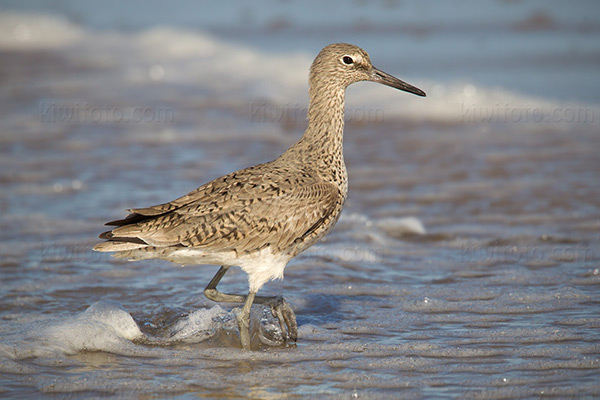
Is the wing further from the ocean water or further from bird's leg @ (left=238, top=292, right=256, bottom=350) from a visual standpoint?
the ocean water

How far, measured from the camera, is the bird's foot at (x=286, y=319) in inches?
233

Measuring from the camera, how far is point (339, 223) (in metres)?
8.51

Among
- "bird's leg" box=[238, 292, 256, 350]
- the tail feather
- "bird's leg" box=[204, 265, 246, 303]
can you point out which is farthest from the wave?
the tail feather

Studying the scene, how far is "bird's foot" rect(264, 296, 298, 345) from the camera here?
5.91 meters

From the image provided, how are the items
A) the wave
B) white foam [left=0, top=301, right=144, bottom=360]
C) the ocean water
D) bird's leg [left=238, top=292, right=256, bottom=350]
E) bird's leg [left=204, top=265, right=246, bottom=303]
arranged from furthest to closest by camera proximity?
the wave, bird's leg [left=204, top=265, right=246, bottom=303], bird's leg [left=238, top=292, right=256, bottom=350], white foam [left=0, top=301, right=144, bottom=360], the ocean water

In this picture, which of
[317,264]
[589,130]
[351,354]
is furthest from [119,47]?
[351,354]

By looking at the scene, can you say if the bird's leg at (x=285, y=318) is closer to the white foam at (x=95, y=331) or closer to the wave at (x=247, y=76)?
the white foam at (x=95, y=331)

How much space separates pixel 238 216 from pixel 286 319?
0.77m

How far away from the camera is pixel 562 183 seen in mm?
9375

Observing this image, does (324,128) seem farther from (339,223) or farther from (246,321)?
(339,223)

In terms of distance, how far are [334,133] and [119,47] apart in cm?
1223

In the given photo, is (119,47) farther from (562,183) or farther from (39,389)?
(39,389)

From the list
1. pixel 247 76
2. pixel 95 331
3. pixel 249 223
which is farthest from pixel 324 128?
pixel 247 76

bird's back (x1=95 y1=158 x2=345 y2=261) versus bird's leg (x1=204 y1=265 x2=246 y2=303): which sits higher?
bird's back (x1=95 y1=158 x2=345 y2=261)
